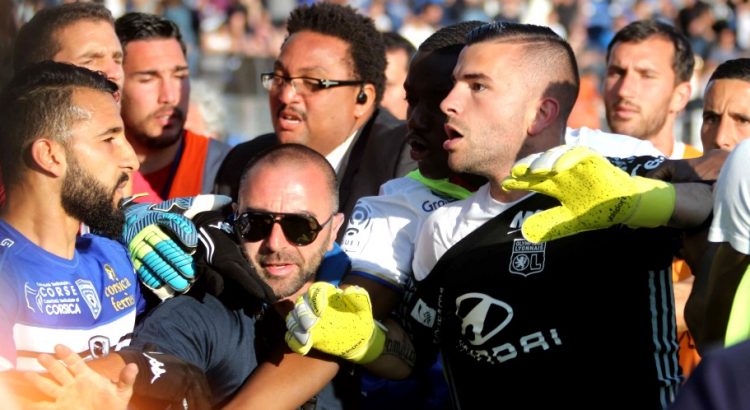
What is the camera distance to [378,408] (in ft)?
15.4

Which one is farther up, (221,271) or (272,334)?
(221,271)

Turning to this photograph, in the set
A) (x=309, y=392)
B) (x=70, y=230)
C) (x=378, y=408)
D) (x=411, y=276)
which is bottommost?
(x=378, y=408)

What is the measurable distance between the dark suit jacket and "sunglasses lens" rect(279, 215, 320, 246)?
3.10 ft

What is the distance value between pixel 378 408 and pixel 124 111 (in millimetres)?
2138

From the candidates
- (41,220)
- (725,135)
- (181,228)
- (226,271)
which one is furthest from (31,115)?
(725,135)

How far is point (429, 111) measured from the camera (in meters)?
4.59

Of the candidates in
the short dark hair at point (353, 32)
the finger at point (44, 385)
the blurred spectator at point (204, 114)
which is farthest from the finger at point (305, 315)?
the blurred spectator at point (204, 114)

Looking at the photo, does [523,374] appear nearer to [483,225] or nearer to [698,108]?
[483,225]

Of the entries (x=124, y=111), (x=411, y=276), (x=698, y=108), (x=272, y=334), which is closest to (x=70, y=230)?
(x=272, y=334)

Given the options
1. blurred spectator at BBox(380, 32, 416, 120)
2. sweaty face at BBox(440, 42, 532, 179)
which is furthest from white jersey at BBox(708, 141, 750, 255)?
blurred spectator at BBox(380, 32, 416, 120)

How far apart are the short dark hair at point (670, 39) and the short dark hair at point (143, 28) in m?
2.51

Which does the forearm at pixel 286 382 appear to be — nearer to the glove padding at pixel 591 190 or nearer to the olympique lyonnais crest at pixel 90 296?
the olympique lyonnais crest at pixel 90 296

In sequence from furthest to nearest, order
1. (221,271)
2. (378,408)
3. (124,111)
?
1. (124,111)
2. (378,408)
3. (221,271)

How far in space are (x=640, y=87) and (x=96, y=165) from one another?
358 centimetres
